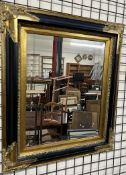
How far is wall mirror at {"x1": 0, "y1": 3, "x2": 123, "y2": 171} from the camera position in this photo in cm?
109

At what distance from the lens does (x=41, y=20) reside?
111cm

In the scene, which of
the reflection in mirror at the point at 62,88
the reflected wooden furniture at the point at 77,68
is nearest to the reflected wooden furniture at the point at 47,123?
the reflection in mirror at the point at 62,88

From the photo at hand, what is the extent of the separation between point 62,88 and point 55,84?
0.19 ft

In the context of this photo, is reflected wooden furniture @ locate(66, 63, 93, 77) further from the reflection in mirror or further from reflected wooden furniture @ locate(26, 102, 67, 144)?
reflected wooden furniture @ locate(26, 102, 67, 144)

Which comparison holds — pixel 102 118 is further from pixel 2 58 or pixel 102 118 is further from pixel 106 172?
pixel 2 58

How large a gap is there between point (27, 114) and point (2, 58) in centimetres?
32

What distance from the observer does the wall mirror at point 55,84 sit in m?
1.09

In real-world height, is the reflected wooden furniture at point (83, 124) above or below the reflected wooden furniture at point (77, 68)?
below

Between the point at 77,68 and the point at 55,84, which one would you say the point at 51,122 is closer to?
the point at 55,84

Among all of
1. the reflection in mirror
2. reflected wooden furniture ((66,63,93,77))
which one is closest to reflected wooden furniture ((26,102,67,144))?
the reflection in mirror

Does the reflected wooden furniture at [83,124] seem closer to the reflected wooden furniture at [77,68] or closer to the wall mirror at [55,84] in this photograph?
the wall mirror at [55,84]

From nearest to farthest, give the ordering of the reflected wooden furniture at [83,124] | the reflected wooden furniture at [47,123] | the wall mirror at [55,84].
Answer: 1. the wall mirror at [55,84]
2. the reflected wooden furniture at [47,123]
3. the reflected wooden furniture at [83,124]

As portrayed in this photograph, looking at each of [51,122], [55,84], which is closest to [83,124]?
[51,122]

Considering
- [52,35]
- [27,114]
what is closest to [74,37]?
[52,35]
